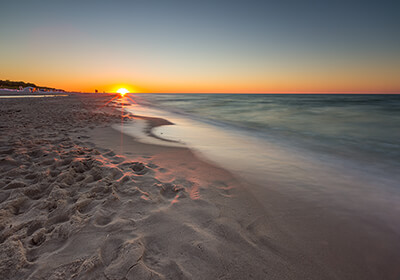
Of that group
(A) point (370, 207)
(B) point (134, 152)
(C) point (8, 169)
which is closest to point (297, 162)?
(A) point (370, 207)

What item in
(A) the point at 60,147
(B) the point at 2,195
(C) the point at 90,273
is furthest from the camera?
(A) the point at 60,147

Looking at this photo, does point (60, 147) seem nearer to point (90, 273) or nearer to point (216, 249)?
point (90, 273)

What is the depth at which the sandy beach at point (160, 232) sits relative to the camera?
1.77 metres

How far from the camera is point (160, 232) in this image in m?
2.21

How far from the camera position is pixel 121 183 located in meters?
3.29

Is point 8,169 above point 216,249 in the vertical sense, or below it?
above

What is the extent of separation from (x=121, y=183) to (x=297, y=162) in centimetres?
467

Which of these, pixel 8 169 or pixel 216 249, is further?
pixel 8 169

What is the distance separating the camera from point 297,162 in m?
5.39

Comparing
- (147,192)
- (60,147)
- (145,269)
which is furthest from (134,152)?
(145,269)

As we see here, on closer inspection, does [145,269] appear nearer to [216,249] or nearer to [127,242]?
[127,242]

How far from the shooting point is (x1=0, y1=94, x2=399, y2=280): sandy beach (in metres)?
1.77

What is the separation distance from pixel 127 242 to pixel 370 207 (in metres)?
3.87

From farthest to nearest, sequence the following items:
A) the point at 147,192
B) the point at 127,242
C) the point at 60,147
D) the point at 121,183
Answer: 1. the point at 60,147
2. the point at 121,183
3. the point at 147,192
4. the point at 127,242
